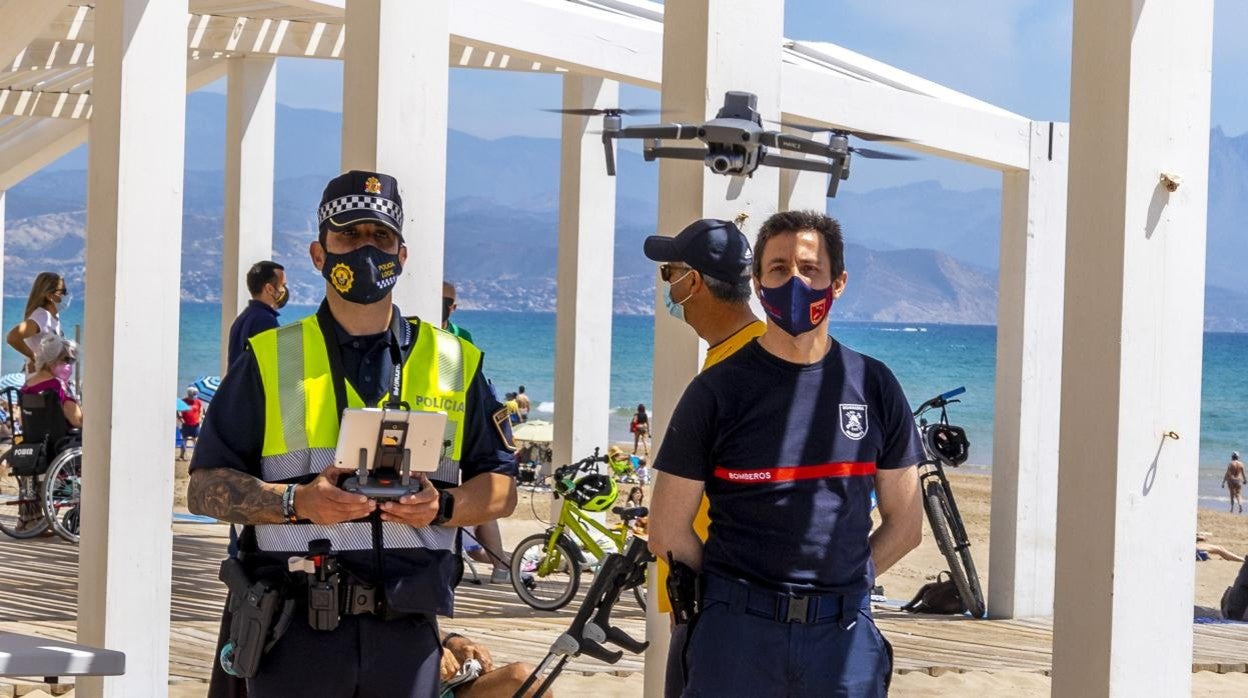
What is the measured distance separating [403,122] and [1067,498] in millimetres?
2119

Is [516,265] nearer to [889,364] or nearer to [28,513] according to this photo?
[889,364]

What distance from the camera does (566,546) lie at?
10398mm

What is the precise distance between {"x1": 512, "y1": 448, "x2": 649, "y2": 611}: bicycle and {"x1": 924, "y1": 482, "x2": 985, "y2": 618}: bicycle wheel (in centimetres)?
178

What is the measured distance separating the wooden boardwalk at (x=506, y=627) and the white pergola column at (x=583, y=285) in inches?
54.1

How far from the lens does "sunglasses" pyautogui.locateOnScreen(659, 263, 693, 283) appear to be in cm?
416

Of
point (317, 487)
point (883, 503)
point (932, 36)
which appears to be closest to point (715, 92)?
point (883, 503)

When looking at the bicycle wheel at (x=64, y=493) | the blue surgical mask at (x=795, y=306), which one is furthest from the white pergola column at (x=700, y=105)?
the bicycle wheel at (x=64, y=493)

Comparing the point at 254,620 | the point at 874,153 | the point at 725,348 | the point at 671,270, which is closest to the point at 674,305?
the point at 671,270

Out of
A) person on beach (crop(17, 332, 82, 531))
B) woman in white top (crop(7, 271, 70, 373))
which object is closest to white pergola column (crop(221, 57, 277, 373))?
woman in white top (crop(7, 271, 70, 373))

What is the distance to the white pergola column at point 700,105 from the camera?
4.70 metres

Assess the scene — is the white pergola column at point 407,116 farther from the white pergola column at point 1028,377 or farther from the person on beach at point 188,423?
the person on beach at point 188,423

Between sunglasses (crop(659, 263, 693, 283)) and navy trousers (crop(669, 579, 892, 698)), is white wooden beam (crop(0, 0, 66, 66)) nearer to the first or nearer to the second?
sunglasses (crop(659, 263, 693, 283))

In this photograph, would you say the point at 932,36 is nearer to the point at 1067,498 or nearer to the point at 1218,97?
the point at 1218,97

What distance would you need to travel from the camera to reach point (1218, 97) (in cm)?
19262
